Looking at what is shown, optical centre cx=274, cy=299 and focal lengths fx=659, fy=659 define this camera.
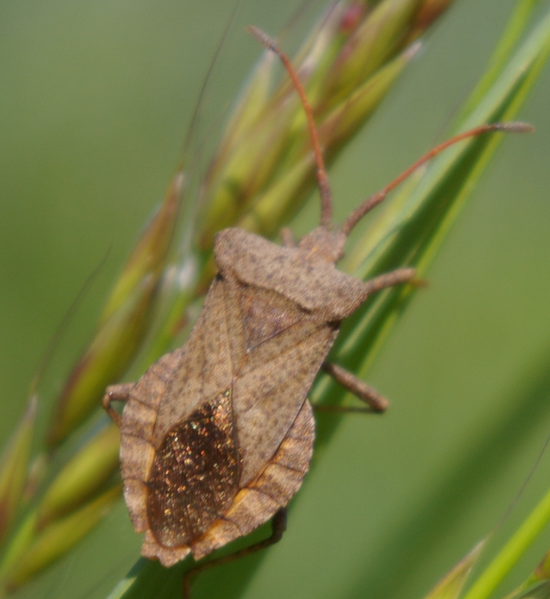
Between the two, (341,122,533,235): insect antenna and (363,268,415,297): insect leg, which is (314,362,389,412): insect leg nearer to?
(363,268,415,297): insect leg

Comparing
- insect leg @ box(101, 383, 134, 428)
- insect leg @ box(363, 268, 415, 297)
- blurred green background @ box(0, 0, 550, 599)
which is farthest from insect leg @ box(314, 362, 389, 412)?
insect leg @ box(101, 383, 134, 428)

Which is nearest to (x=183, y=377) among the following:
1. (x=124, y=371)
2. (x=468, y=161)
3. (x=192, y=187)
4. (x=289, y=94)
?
(x=124, y=371)

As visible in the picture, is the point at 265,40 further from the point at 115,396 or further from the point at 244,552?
the point at 244,552

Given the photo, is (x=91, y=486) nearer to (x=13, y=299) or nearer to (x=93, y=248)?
(x=13, y=299)

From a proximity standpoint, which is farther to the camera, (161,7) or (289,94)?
(161,7)

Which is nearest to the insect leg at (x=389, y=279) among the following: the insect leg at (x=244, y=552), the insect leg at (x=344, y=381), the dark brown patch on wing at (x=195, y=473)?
the insect leg at (x=344, y=381)

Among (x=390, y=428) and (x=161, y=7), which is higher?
(x=161, y=7)

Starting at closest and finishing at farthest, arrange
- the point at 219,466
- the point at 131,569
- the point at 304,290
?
the point at 131,569, the point at 219,466, the point at 304,290
